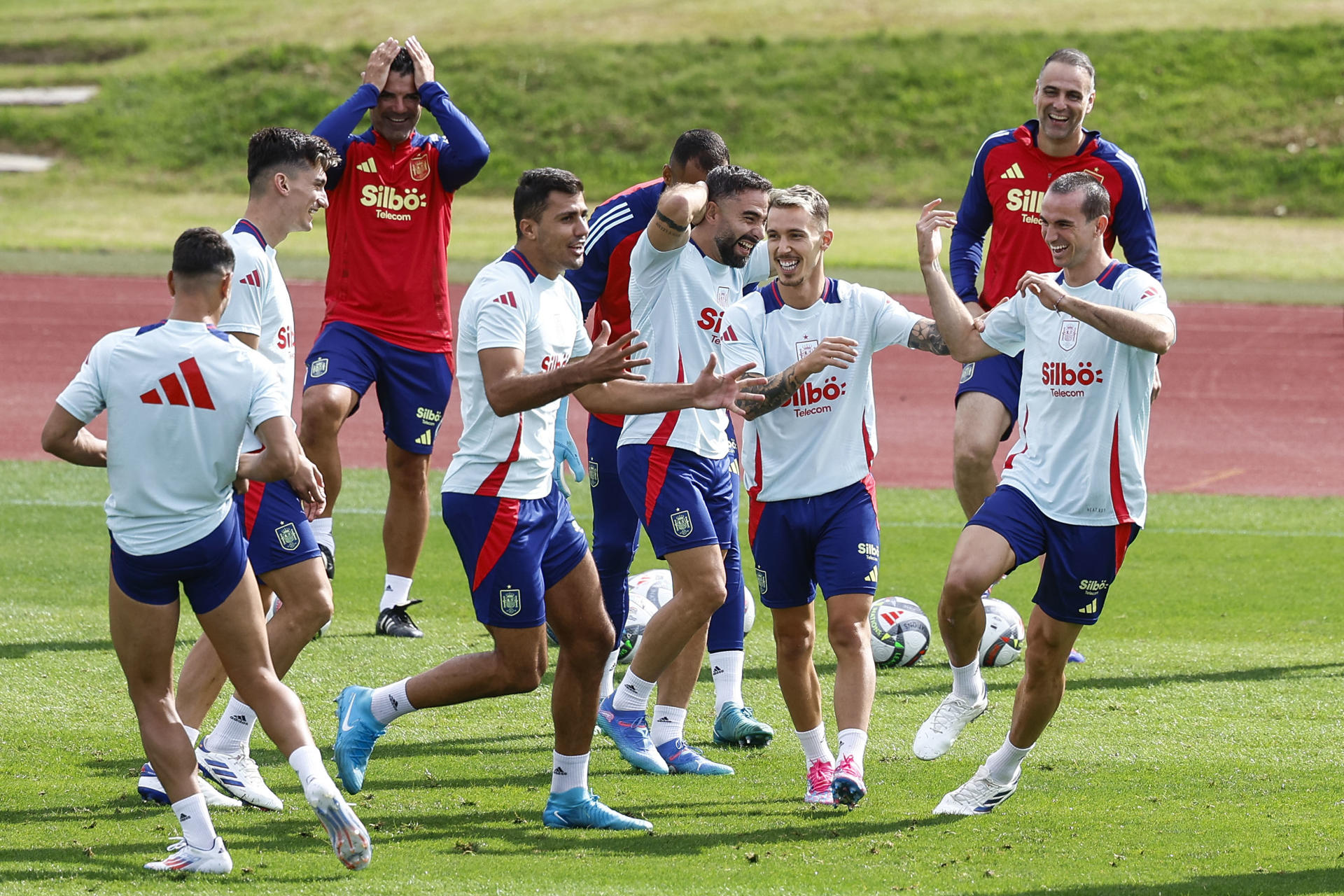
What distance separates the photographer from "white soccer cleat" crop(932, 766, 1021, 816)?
573 centimetres

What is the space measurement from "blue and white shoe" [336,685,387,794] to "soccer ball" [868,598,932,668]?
3.10 meters

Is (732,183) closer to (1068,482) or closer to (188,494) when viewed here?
(1068,482)

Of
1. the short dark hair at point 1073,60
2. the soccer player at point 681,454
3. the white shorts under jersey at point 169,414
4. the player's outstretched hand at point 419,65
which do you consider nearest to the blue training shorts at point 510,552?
the soccer player at point 681,454

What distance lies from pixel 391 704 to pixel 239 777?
61 cm

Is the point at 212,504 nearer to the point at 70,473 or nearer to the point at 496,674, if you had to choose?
the point at 496,674

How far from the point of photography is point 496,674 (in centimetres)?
562

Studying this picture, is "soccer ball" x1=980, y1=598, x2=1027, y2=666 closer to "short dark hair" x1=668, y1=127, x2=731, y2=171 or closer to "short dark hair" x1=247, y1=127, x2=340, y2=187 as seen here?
"short dark hair" x1=668, y1=127, x2=731, y2=171

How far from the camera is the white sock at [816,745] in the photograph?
6.01 metres

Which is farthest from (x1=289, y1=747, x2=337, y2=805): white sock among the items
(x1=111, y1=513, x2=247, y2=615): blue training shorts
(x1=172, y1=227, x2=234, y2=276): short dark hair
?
(x1=172, y1=227, x2=234, y2=276): short dark hair

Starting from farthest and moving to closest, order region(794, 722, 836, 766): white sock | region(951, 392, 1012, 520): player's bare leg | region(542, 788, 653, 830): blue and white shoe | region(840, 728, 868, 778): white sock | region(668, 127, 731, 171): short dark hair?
1. region(951, 392, 1012, 520): player's bare leg
2. region(668, 127, 731, 171): short dark hair
3. region(794, 722, 836, 766): white sock
4. region(840, 728, 868, 778): white sock
5. region(542, 788, 653, 830): blue and white shoe

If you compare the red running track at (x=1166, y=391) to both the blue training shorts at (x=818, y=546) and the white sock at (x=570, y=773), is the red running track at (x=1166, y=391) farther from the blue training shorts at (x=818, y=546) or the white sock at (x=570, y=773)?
the white sock at (x=570, y=773)

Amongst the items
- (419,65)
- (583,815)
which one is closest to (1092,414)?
(583,815)

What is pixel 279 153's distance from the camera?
239 inches

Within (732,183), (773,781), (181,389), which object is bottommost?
(773,781)
